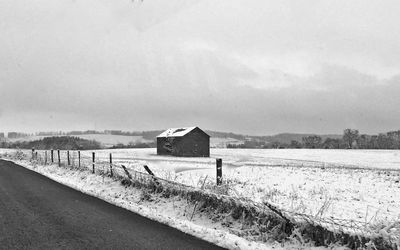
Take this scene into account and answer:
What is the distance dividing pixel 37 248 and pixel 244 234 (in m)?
3.68

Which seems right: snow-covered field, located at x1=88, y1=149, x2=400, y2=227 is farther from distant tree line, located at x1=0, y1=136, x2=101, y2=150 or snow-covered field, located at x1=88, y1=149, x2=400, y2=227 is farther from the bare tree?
the bare tree

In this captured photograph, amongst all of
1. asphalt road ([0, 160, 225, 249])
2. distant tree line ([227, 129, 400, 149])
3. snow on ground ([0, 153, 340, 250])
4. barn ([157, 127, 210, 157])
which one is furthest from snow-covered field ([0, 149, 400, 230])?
distant tree line ([227, 129, 400, 149])

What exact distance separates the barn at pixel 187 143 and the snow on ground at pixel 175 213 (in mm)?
47861

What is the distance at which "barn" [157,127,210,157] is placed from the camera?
203ft

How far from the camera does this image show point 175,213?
27.1ft

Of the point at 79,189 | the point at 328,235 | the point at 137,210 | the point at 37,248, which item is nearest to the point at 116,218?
the point at 137,210

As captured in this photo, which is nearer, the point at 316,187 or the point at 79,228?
the point at 79,228

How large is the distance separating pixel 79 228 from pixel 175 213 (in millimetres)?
2423

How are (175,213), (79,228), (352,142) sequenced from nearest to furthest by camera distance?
(79,228) → (175,213) → (352,142)

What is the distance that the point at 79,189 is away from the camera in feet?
41.3

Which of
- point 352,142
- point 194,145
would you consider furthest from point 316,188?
point 352,142

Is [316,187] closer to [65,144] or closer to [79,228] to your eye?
[79,228]

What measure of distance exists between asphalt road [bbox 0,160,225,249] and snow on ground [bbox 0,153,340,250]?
281mm

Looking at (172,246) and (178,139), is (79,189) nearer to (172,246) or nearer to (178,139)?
(172,246)
